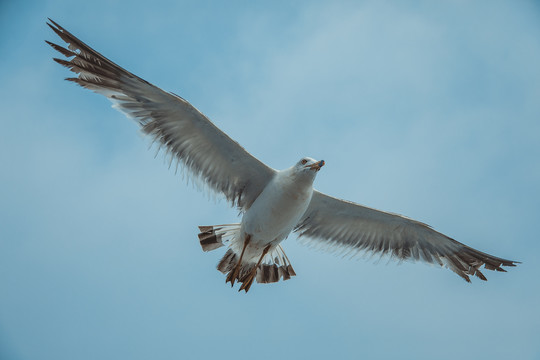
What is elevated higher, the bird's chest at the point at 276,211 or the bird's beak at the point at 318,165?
the bird's beak at the point at 318,165

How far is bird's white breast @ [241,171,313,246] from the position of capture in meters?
8.36

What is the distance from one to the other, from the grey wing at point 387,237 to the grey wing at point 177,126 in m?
1.17

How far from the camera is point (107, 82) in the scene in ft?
26.7

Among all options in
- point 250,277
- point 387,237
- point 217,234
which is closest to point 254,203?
point 217,234

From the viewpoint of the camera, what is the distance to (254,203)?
8.85 metres

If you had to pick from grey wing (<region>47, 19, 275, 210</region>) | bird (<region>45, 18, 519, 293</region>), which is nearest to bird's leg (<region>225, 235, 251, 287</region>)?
bird (<region>45, 18, 519, 293</region>)

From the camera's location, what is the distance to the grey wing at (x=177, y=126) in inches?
316

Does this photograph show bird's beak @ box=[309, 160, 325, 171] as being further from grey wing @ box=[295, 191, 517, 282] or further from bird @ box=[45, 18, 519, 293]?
grey wing @ box=[295, 191, 517, 282]

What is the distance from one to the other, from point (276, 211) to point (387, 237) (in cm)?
227

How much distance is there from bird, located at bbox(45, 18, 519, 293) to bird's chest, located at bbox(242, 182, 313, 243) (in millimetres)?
14

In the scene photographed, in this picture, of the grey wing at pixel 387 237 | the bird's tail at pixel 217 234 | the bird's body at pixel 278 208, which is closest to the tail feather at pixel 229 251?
the bird's tail at pixel 217 234

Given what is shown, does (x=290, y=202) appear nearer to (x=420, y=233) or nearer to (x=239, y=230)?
(x=239, y=230)

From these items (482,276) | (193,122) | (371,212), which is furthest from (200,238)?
(482,276)

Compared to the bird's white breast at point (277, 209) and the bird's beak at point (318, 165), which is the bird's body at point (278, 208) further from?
the bird's beak at point (318, 165)
